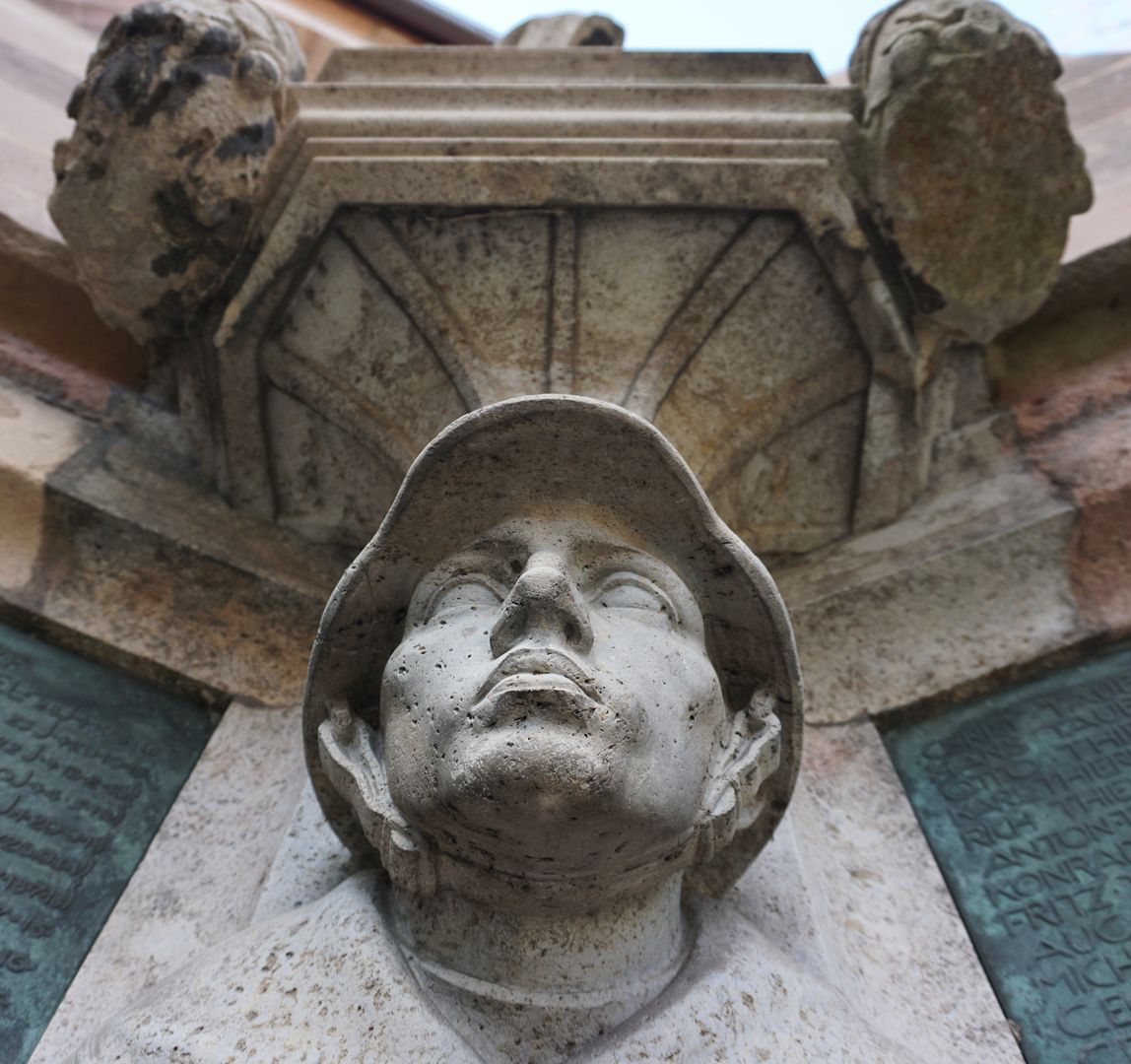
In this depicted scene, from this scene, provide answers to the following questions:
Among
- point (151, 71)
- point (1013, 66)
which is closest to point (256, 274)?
point (151, 71)

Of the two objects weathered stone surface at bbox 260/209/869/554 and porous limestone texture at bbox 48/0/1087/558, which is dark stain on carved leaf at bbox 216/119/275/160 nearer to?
porous limestone texture at bbox 48/0/1087/558

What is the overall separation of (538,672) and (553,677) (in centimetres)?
2

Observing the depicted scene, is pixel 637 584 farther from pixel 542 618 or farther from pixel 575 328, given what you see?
pixel 575 328

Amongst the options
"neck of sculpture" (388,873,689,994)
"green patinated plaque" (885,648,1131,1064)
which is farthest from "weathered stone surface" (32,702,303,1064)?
"green patinated plaque" (885,648,1131,1064)

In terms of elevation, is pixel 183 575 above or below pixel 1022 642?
below

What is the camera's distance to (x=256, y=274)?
1905mm

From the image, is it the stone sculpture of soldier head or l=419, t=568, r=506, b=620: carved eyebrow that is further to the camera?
l=419, t=568, r=506, b=620: carved eyebrow

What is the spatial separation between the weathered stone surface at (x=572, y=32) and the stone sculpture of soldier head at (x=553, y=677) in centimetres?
193

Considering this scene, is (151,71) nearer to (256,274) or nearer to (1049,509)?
(256,274)

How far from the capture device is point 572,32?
2926 mm

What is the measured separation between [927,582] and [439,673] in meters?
1.16

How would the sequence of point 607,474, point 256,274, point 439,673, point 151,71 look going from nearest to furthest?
point 439,673, point 607,474, point 151,71, point 256,274

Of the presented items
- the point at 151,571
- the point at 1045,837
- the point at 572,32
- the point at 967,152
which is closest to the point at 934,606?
the point at 1045,837

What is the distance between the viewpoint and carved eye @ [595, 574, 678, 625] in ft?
4.44
